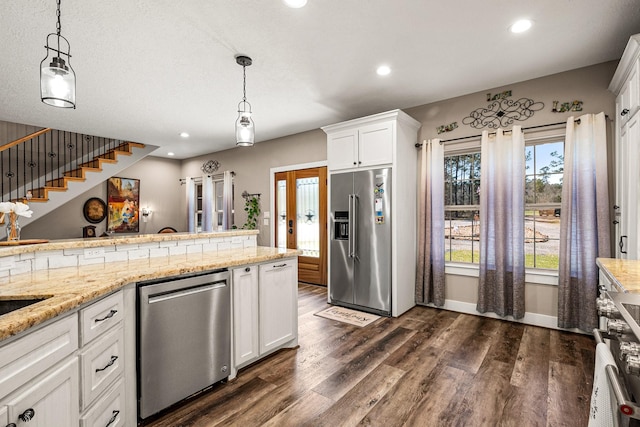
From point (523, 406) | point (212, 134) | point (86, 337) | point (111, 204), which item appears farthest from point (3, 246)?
point (111, 204)

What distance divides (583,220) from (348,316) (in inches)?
103

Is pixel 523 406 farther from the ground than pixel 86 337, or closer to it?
closer to it

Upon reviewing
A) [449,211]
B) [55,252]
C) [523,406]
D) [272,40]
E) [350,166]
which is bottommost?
[523,406]

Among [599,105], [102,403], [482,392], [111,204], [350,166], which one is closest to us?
[102,403]

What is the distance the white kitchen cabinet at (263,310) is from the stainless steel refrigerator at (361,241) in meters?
1.35

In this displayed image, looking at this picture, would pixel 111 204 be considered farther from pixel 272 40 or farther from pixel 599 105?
pixel 599 105

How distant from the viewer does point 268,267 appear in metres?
2.58

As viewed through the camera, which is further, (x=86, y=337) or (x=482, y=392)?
(x=482, y=392)

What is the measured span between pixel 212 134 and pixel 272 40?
11.0 feet

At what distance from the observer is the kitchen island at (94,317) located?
104 cm

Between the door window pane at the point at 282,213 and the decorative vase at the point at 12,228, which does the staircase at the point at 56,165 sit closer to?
the door window pane at the point at 282,213

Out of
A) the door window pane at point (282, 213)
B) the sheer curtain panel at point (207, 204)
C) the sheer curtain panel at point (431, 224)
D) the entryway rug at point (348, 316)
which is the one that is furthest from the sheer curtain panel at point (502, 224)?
the sheer curtain panel at point (207, 204)

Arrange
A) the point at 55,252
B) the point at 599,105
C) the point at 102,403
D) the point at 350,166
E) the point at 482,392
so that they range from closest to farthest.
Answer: the point at 102,403 → the point at 55,252 → the point at 482,392 → the point at 599,105 → the point at 350,166

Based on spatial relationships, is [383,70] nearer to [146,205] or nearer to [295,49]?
[295,49]
